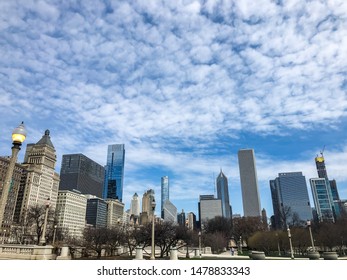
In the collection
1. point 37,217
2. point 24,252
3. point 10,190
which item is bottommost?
point 24,252

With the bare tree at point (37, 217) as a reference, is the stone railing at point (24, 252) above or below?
below

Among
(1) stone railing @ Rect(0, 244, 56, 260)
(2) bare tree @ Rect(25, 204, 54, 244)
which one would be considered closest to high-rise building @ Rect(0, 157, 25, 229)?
(2) bare tree @ Rect(25, 204, 54, 244)

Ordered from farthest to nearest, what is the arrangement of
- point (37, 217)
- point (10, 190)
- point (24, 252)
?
point (10, 190) < point (37, 217) < point (24, 252)

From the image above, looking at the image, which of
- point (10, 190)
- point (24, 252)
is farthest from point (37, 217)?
point (10, 190)

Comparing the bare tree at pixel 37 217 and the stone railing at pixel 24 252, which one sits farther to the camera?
the bare tree at pixel 37 217

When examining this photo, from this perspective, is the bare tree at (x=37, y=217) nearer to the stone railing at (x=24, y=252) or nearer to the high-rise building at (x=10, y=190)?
the high-rise building at (x=10, y=190)

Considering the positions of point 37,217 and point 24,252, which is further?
point 37,217

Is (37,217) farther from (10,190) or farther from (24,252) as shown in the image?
(10,190)

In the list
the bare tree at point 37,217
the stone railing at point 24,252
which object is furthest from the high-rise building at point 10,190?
the stone railing at point 24,252
